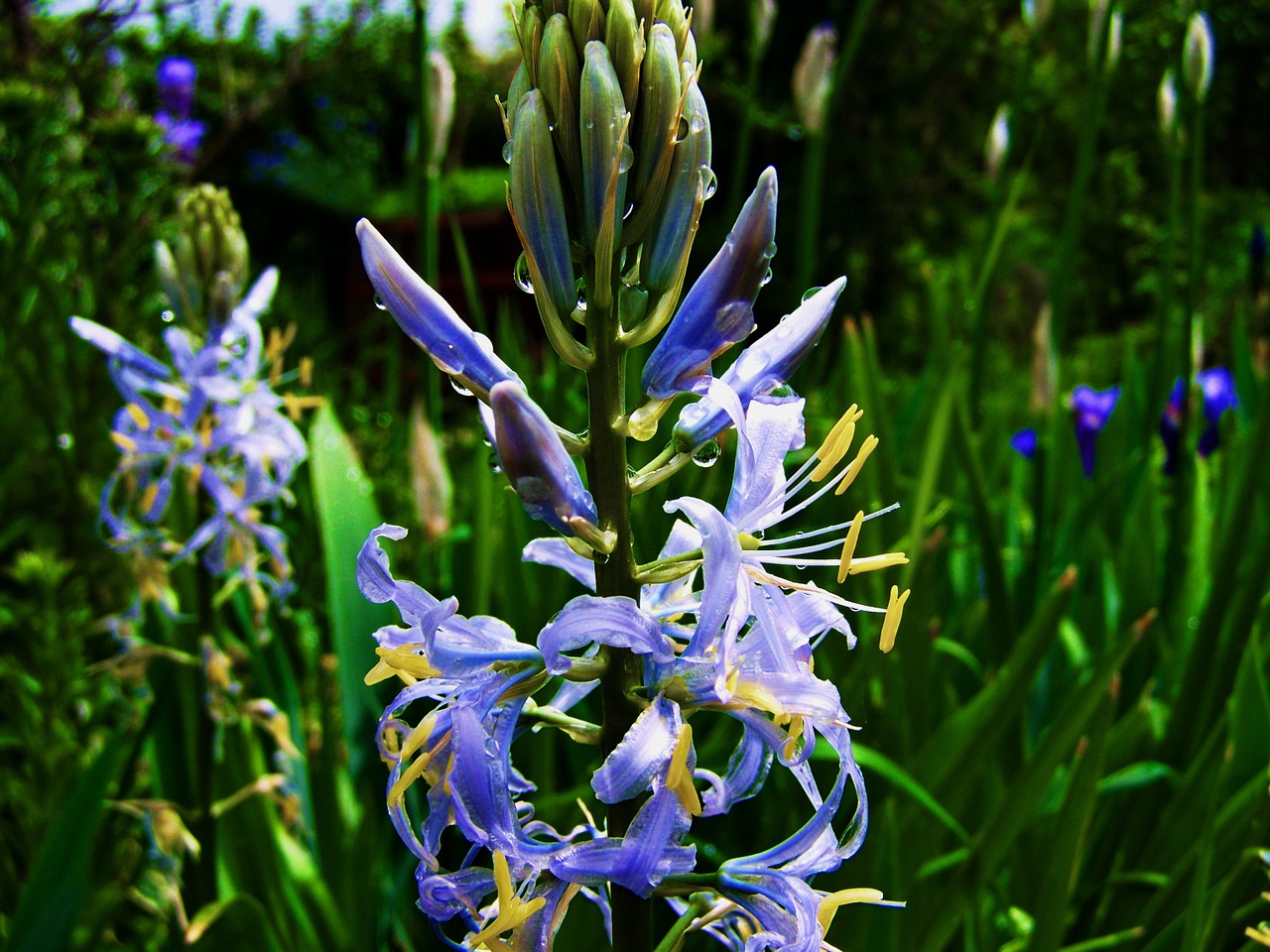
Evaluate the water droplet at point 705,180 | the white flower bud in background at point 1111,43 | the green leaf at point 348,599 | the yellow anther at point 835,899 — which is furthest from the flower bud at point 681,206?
the white flower bud in background at point 1111,43

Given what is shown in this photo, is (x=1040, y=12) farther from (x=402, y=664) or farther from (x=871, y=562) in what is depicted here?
(x=402, y=664)

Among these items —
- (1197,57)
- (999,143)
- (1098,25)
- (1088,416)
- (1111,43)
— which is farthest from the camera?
(1088,416)

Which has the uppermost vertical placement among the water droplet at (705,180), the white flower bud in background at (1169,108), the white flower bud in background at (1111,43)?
the white flower bud in background at (1111,43)

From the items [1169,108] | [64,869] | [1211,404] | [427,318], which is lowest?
[64,869]

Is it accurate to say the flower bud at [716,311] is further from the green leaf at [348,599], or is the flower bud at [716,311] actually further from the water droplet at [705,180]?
the green leaf at [348,599]

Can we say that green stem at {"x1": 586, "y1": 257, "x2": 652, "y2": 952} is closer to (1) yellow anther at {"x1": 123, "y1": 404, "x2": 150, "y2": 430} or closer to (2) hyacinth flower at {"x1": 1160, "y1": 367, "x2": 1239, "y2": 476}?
(1) yellow anther at {"x1": 123, "y1": 404, "x2": 150, "y2": 430}

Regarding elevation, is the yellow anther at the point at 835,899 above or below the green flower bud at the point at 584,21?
below

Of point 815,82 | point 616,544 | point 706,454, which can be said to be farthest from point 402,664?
point 815,82
